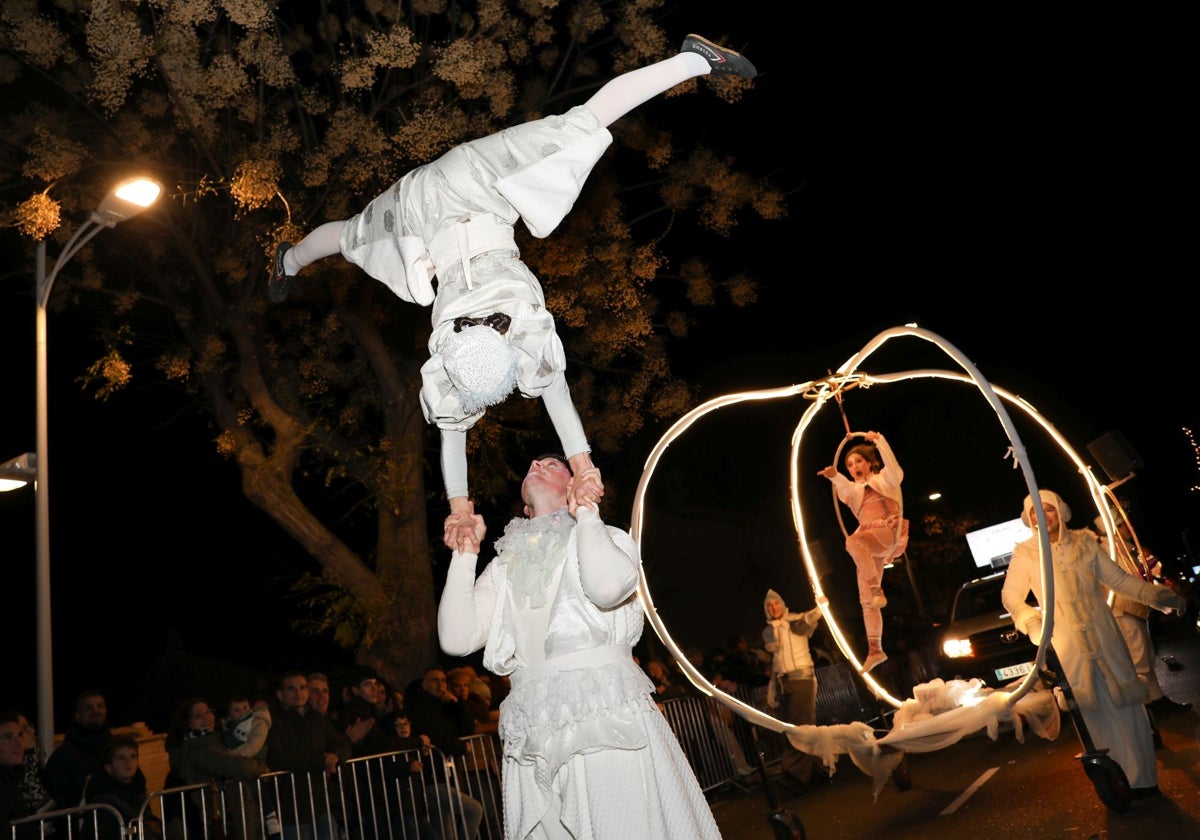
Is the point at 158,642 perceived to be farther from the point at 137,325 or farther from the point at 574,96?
the point at 574,96

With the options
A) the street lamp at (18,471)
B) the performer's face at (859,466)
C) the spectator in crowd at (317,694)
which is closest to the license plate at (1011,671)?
the performer's face at (859,466)

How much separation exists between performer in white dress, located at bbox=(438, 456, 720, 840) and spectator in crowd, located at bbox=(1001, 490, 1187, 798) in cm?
476

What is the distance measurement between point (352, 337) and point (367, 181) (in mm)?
2038

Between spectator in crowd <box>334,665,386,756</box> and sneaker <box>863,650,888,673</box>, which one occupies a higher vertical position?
spectator in crowd <box>334,665,386,756</box>

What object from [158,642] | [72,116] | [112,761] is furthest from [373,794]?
[158,642]

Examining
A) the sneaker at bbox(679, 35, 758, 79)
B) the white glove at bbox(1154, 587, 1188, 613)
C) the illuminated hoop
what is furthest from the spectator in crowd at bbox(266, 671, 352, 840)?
the white glove at bbox(1154, 587, 1188, 613)

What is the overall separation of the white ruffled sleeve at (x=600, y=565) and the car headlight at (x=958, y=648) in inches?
386

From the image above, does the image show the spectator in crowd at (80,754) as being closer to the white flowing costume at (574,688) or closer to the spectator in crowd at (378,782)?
the spectator in crowd at (378,782)

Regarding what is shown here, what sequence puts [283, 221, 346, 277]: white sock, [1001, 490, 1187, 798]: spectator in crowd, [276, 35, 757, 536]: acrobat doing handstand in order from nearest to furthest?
[276, 35, 757, 536]: acrobat doing handstand
[283, 221, 346, 277]: white sock
[1001, 490, 1187, 798]: spectator in crowd

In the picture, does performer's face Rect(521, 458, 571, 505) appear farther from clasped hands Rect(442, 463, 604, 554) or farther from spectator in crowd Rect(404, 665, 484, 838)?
spectator in crowd Rect(404, 665, 484, 838)

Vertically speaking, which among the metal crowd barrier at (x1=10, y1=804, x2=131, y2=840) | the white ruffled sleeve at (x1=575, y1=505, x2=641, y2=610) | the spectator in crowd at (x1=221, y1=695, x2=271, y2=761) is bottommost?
the metal crowd barrier at (x1=10, y1=804, x2=131, y2=840)

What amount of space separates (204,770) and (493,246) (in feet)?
17.6

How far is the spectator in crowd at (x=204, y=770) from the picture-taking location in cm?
711

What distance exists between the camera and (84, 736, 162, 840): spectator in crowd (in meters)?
6.56
